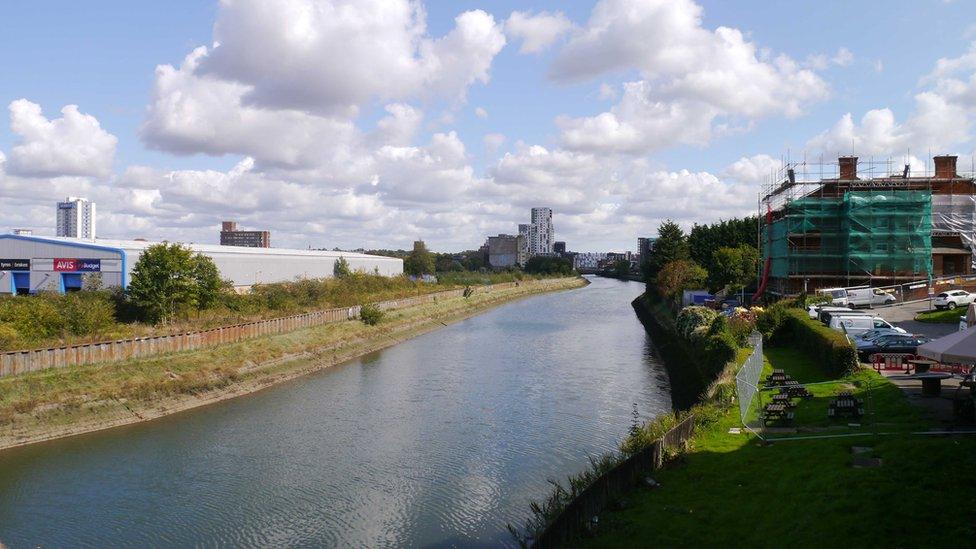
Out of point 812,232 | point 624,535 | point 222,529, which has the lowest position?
point 222,529

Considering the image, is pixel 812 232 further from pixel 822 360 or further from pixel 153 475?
pixel 153 475

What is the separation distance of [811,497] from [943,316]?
1168 inches

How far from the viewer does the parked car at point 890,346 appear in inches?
1019

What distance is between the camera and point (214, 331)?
37594 mm

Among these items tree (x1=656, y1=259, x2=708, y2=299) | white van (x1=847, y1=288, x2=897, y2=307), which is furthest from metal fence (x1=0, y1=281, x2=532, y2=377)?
white van (x1=847, y1=288, x2=897, y2=307)

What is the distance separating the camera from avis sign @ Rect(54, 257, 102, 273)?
49594mm

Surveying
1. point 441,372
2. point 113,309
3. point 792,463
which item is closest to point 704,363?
point 441,372

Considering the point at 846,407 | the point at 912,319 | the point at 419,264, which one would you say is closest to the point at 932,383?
the point at 846,407

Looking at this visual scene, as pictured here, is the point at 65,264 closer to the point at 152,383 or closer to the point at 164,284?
the point at 164,284

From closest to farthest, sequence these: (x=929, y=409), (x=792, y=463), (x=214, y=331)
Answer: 1. (x=792, y=463)
2. (x=929, y=409)
3. (x=214, y=331)

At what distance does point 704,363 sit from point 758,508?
20.7 m

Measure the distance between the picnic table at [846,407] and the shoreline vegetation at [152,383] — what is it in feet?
81.0

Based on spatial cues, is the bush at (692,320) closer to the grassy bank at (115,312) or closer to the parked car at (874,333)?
the parked car at (874,333)

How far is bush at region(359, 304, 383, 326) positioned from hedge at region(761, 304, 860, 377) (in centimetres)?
3067
